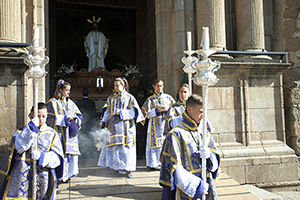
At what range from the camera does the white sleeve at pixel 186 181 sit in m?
3.01

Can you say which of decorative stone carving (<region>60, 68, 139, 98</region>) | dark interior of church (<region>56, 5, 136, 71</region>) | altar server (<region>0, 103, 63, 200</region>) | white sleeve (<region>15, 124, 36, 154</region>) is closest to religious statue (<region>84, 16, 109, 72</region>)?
decorative stone carving (<region>60, 68, 139, 98</region>)

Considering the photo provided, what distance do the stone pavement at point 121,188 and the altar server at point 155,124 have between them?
305 mm

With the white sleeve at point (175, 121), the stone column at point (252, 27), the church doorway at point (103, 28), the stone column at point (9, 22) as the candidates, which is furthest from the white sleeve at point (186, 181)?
the church doorway at point (103, 28)

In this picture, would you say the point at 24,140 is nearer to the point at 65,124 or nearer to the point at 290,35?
the point at 65,124

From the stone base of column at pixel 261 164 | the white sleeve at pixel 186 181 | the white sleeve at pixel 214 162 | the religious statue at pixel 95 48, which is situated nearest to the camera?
the white sleeve at pixel 186 181

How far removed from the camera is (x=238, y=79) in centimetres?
702

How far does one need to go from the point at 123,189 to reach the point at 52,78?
6.56 meters

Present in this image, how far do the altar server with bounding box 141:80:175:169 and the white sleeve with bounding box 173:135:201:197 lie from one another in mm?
2940

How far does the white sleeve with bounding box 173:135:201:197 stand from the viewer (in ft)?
9.86

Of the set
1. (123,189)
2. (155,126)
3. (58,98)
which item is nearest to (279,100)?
(155,126)

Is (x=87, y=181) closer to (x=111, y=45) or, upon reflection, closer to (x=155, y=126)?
(x=155, y=126)

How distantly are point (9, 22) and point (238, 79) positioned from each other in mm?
5307

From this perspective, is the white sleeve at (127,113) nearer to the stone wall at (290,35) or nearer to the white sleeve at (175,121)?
the white sleeve at (175,121)

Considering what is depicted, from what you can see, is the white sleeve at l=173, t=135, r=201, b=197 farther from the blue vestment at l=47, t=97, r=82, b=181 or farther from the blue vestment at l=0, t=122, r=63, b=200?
the blue vestment at l=47, t=97, r=82, b=181
